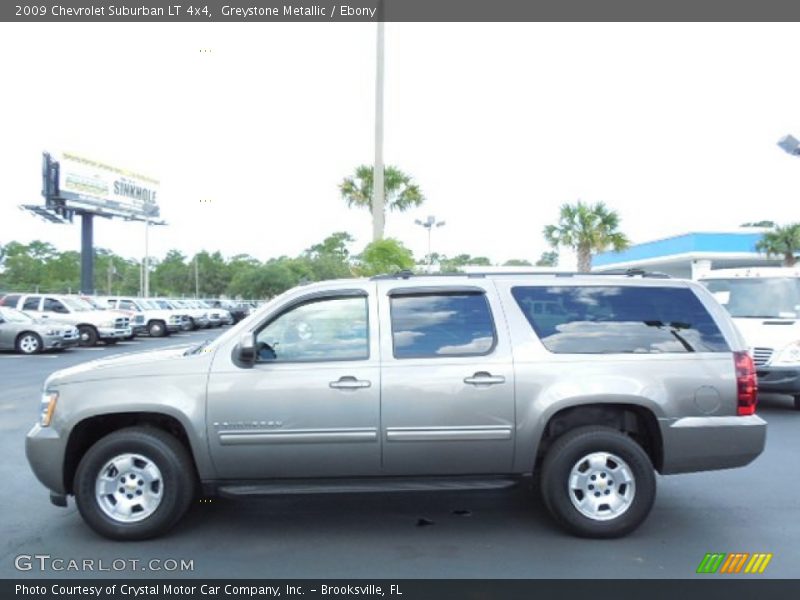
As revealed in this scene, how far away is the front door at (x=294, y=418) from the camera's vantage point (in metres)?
4.85

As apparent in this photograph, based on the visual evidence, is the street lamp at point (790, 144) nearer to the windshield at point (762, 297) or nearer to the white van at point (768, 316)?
the white van at point (768, 316)

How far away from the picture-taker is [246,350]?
4.84 m

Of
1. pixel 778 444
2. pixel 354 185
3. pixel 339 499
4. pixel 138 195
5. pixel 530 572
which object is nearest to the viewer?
pixel 530 572

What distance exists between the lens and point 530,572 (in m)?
4.36

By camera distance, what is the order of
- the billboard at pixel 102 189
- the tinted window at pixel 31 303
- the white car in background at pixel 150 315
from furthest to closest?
the billboard at pixel 102 189 < the white car in background at pixel 150 315 < the tinted window at pixel 31 303

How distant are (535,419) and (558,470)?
397mm

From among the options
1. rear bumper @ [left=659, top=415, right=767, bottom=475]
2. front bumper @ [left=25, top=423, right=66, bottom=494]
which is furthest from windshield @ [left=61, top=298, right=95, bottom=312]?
rear bumper @ [left=659, top=415, right=767, bottom=475]

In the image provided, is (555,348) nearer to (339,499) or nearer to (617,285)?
(617,285)

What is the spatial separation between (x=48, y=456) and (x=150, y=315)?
2557cm

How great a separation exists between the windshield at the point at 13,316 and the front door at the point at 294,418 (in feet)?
58.4

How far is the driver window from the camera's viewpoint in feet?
16.5

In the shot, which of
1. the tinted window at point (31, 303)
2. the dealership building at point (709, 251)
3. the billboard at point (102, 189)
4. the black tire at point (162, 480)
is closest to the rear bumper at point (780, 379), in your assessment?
the black tire at point (162, 480)
